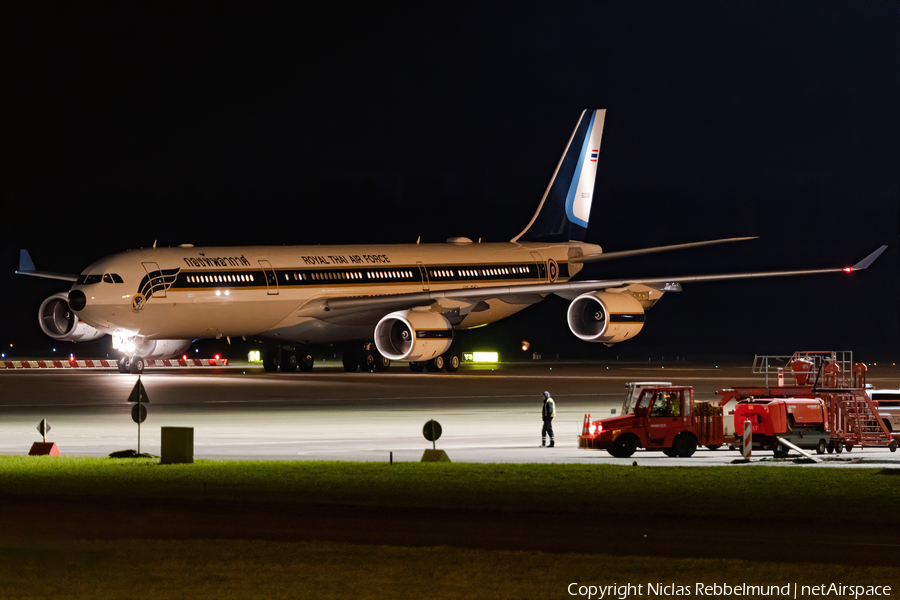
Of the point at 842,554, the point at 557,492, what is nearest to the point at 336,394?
the point at 557,492

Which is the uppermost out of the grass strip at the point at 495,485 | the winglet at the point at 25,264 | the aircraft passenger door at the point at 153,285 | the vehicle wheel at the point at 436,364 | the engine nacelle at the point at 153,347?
the winglet at the point at 25,264

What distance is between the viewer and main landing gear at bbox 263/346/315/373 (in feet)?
172

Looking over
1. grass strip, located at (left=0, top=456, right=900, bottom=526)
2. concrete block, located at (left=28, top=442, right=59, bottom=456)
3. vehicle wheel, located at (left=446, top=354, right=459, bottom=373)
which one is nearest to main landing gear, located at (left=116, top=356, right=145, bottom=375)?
vehicle wheel, located at (left=446, top=354, right=459, bottom=373)

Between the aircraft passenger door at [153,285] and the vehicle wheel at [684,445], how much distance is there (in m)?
25.9

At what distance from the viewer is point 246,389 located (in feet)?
132

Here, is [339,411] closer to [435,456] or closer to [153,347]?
[435,456]

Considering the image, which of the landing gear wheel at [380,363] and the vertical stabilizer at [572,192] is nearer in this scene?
the landing gear wheel at [380,363]

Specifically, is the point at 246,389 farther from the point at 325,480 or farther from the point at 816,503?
the point at 816,503

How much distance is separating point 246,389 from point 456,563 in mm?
28961

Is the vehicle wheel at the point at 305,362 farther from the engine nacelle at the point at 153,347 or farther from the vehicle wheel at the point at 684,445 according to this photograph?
the vehicle wheel at the point at 684,445

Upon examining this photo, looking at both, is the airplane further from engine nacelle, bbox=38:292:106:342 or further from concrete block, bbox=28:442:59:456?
concrete block, bbox=28:442:59:456

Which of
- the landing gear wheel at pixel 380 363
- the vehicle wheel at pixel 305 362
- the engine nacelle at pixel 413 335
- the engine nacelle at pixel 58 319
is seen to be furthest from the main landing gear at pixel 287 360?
the engine nacelle at pixel 58 319

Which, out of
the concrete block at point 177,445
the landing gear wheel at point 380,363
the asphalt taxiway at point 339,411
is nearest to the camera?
the concrete block at point 177,445

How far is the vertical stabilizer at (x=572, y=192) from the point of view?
5838cm
